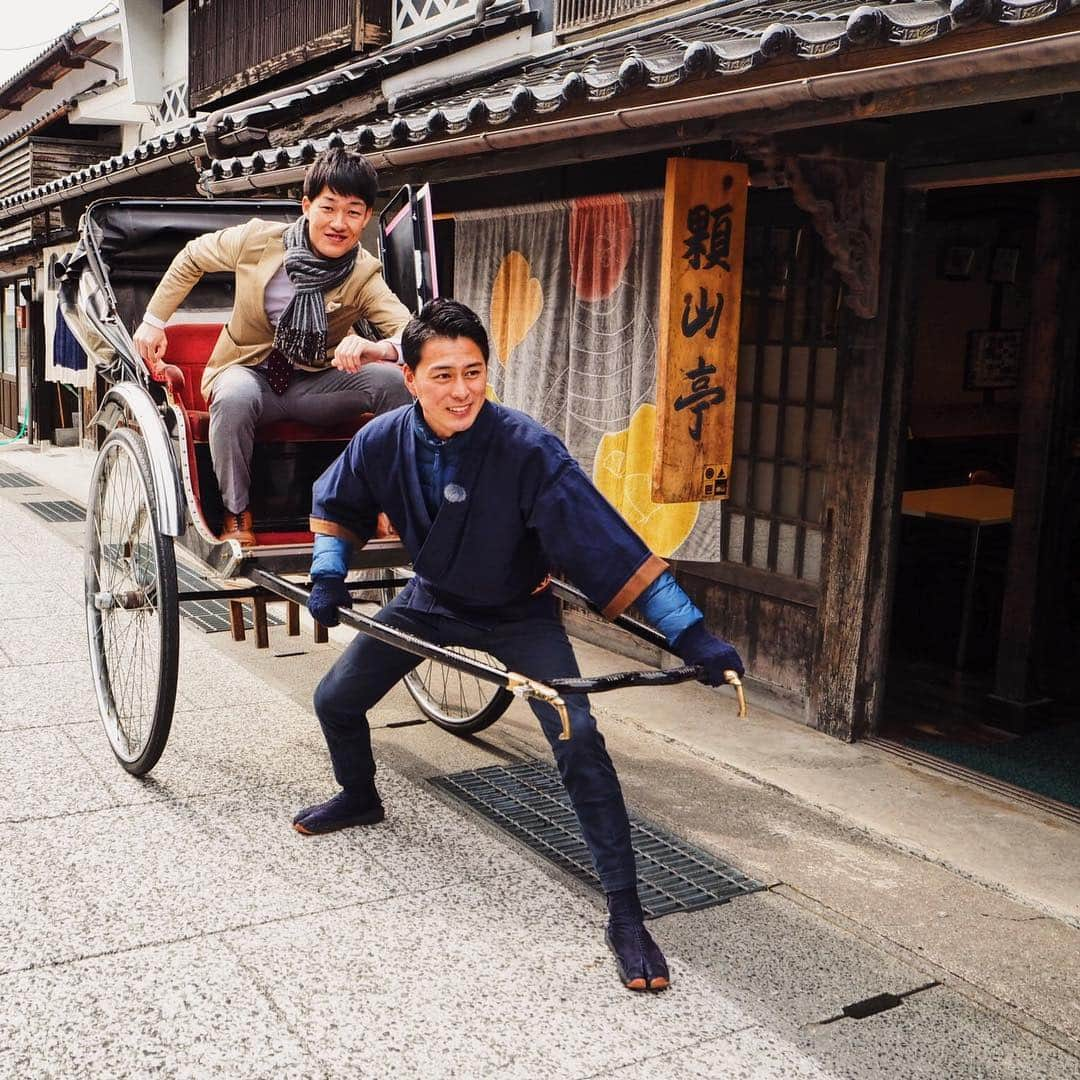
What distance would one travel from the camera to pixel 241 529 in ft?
15.8

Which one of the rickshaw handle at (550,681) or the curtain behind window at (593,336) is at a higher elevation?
the curtain behind window at (593,336)

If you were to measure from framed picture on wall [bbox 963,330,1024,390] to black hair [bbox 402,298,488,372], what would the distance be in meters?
8.11

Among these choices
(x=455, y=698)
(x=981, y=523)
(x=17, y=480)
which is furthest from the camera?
(x=17, y=480)

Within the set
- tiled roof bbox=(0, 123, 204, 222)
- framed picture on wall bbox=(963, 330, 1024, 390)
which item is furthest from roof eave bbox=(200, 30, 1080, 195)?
framed picture on wall bbox=(963, 330, 1024, 390)

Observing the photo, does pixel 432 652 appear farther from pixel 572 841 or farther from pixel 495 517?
pixel 572 841

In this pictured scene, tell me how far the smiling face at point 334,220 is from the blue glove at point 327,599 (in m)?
1.68

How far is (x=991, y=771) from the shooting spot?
18.6ft

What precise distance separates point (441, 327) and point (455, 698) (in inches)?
121

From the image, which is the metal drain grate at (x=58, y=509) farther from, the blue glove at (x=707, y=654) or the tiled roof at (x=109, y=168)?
the blue glove at (x=707, y=654)

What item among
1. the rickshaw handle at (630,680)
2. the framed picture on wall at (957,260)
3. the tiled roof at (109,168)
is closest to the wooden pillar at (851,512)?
the rickshaw handle at (630,680)

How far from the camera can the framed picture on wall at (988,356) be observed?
10562 mm

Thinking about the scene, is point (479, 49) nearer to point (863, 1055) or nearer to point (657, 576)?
point (657, 576)

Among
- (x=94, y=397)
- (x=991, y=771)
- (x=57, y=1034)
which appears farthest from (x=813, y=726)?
(x=94, y=397)

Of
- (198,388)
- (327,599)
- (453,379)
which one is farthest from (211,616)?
(453,379)
